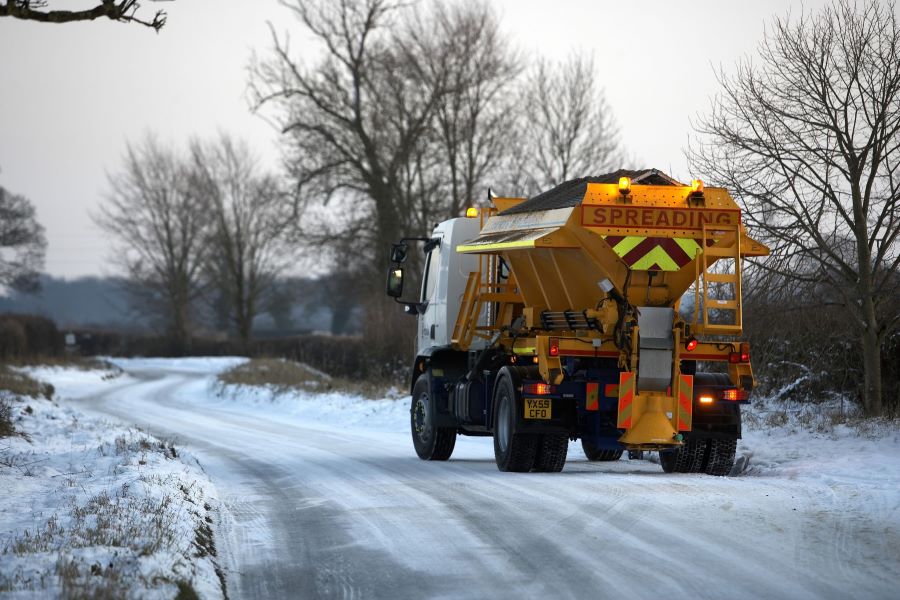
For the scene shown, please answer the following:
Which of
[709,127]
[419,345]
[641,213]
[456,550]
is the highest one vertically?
[709,127]

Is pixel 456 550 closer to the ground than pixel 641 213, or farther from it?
closer to the ground

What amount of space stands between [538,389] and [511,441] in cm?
73

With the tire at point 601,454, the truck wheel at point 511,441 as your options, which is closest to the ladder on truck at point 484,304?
the truck wheel at point 511,441

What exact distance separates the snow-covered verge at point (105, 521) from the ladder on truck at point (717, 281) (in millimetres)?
5331

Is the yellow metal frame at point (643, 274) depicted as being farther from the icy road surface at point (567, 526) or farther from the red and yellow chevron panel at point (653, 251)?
the icy road surface at point (567, 526)

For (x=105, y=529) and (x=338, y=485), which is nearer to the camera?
(x=105, y=529)

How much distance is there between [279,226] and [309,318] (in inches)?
3227

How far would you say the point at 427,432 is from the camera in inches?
608

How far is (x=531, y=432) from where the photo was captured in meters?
12.6

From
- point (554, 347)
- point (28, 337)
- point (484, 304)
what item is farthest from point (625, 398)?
point (28, 337)

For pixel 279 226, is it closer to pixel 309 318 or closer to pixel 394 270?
pixel 394 270

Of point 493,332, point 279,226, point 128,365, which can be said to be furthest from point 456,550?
point 128,365

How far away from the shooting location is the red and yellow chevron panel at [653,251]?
39.1 feet

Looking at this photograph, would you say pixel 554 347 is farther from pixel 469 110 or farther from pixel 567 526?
pixel 469 110
